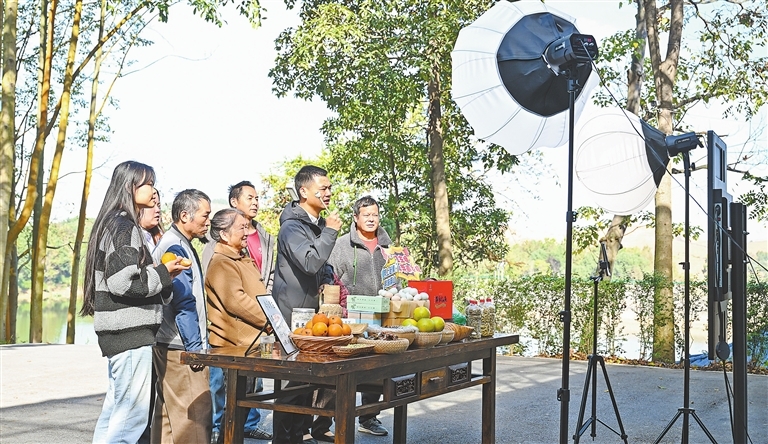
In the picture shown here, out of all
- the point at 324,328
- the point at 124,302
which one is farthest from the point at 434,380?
the point at 124,302

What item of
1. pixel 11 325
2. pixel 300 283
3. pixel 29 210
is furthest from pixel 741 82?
pixel 11 325

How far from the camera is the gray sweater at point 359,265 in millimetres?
5531

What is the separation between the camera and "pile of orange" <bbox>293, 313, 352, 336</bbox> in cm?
356

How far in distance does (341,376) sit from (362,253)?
2136 mm

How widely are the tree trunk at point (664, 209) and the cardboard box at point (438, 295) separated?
683 centimetres

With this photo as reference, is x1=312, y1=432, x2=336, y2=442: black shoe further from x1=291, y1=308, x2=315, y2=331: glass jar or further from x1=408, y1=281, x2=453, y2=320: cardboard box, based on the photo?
x1=291, y1=308, x2=315, y2=331: glass jar

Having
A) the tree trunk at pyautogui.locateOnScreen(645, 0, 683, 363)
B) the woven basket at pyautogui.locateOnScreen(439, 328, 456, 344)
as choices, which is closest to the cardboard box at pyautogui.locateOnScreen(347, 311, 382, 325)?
the woven basket at pyautogui.locateOnScreen(439, 328, 456, 344)

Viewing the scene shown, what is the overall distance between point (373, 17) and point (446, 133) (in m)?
3.40

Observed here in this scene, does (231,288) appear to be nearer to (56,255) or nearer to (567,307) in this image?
(567,307)

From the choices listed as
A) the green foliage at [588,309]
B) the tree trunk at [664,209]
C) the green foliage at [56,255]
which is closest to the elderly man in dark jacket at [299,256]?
the green foliage at [588,309]

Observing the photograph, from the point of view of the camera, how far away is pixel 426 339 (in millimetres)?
4059

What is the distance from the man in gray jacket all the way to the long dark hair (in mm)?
1899

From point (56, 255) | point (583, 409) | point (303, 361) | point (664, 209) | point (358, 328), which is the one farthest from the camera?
point (56, 255)

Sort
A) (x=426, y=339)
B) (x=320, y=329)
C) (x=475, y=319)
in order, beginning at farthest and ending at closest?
1. (x=475, y=319)
2. (x=426, y=339)
3. (x=320, y=329)
